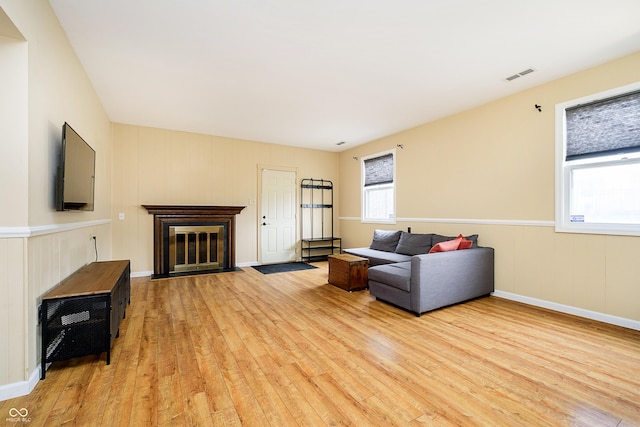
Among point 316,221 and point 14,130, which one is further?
point 316,221

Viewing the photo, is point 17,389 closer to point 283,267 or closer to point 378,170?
point 283,267

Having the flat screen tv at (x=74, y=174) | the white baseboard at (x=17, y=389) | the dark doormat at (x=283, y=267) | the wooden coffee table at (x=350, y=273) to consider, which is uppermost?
the flat screen tv at (x=74, y=174)

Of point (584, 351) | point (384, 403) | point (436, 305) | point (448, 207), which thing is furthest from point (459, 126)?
point (384, 403)

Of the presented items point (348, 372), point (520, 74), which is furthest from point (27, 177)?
point (520, 74)

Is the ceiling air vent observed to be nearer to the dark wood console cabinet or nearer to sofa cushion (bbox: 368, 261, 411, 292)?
sofa cushion (bbox: 368, 261, 411, 292)

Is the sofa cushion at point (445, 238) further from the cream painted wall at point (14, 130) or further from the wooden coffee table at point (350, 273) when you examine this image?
the cream painted wall at point (14, 130)

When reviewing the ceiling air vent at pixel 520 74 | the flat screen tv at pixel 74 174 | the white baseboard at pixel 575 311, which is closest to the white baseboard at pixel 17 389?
the flat screen tv at pixel 74 174

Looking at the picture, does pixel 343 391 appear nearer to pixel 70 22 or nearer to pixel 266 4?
pixel 266 4

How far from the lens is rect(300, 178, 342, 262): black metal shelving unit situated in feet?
22.1

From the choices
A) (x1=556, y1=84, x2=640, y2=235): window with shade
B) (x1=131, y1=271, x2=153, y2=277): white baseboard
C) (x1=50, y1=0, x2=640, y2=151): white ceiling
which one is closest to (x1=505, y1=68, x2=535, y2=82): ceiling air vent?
(x1=50, y1=0, x2=640, y2=151): white ceiling

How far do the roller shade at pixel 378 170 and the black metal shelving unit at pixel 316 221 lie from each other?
45.6 inches

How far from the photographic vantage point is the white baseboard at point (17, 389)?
1.71 metres

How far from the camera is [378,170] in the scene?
6020 millimetres

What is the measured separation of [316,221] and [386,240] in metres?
2.23
